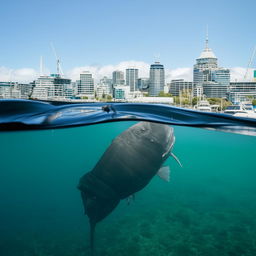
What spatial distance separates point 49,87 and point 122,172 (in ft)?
596

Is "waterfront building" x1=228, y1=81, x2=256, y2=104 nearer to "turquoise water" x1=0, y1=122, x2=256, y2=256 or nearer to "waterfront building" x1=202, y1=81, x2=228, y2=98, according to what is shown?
"waterfront building" x1=202, y1=81, x2=228, y2=98

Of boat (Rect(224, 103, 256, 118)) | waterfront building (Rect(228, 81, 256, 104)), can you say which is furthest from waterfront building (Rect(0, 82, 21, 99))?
boat (Rect(224, 103, 256, 118))

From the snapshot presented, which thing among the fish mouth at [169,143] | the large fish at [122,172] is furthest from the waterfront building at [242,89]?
the large fish at [122,172]

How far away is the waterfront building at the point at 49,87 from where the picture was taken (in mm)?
177250

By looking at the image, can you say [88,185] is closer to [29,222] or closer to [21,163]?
[29,222]

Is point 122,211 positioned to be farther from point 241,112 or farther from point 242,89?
point 242,89

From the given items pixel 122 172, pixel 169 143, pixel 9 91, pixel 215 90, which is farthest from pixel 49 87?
pixel 122 172

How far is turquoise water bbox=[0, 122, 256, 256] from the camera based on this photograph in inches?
477

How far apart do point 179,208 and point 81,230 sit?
6.88 m

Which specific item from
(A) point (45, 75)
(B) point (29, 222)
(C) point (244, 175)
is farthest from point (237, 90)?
(B) point (29, 222)

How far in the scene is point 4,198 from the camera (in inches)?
1092

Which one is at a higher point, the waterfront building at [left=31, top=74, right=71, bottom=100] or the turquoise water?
the waterfront building at [left=31, top=74, right=71, bottom=100]

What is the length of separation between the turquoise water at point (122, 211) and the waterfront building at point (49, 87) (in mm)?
152137

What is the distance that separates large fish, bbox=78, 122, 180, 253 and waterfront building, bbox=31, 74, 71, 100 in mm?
172806
